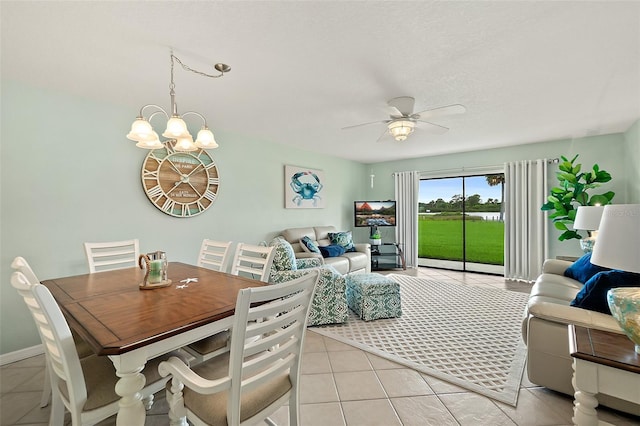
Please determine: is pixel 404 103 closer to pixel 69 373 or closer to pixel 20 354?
pixel 69 373

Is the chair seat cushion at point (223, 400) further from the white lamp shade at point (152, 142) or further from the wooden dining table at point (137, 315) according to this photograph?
the white lamp shade at point (152, 142)

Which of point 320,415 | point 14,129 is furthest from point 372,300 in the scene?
point 14,129

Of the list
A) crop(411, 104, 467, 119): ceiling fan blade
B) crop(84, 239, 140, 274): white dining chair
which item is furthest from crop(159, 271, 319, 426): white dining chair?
crop(411, 104, 467, 119): ceiling fan blade

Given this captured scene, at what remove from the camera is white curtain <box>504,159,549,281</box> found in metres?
4.69

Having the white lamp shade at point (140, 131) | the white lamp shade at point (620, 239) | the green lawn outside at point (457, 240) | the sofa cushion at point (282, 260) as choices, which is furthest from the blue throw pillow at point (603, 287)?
the green lawn outside at point (457, 240)

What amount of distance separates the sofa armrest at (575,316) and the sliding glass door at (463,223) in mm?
4055

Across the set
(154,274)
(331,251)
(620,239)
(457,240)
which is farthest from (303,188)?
(620,239)

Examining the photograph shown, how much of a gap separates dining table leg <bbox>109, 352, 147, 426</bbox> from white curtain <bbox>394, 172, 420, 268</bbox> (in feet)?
18.7

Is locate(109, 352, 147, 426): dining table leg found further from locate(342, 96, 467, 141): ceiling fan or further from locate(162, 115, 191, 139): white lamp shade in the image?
locate(342, 96, 467, 141): ceiling fan

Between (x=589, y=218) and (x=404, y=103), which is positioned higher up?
(x=404, y=103)

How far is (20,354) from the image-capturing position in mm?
2428

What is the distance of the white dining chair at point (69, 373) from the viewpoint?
1087 millimetres

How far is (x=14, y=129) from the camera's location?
7.88 ft

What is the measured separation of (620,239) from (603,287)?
0.96 metres
